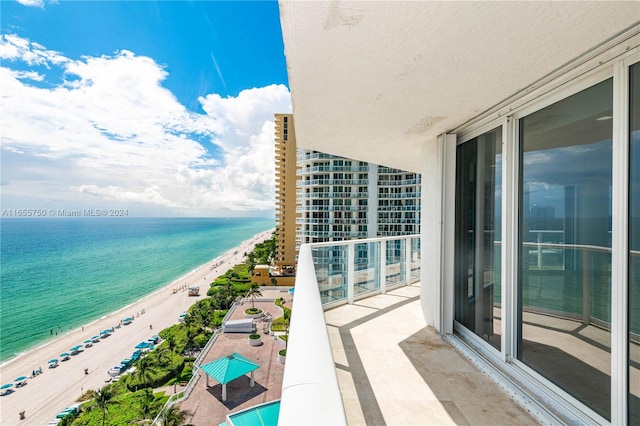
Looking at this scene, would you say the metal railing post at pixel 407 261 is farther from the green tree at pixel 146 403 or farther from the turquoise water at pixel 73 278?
the turquoise water at pixel 73 278

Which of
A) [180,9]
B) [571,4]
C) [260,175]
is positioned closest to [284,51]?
[571,4]

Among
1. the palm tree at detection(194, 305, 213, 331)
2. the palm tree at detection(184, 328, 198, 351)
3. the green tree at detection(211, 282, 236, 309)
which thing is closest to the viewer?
the palm tree at detection(184, 328, 198, 351)

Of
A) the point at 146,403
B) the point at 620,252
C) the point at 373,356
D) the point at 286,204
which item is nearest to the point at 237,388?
the point at 146,403

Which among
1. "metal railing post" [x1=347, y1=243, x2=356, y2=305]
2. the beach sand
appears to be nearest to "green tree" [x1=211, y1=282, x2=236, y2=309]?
the beach sand

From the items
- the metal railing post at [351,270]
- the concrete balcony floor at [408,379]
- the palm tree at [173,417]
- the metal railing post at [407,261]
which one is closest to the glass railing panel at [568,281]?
the concrete balcony floor at [408,379]

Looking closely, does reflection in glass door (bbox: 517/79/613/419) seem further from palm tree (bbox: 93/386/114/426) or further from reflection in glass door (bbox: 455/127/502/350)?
palm tree (bbox: 93/386/114/426)

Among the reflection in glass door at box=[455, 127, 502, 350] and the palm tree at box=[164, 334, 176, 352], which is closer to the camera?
the reflection in glass door at box=[455, 127, 502, 350]

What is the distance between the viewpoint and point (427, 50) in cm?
175

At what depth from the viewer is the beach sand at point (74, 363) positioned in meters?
15.3

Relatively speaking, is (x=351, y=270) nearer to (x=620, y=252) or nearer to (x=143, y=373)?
(x=620, y=252)

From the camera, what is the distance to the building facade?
5.09 feet

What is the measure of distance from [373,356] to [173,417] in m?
11.3

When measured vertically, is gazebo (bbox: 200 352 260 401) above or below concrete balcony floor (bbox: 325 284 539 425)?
below

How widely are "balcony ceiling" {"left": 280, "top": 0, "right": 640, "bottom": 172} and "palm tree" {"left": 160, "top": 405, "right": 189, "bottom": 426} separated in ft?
40.7
